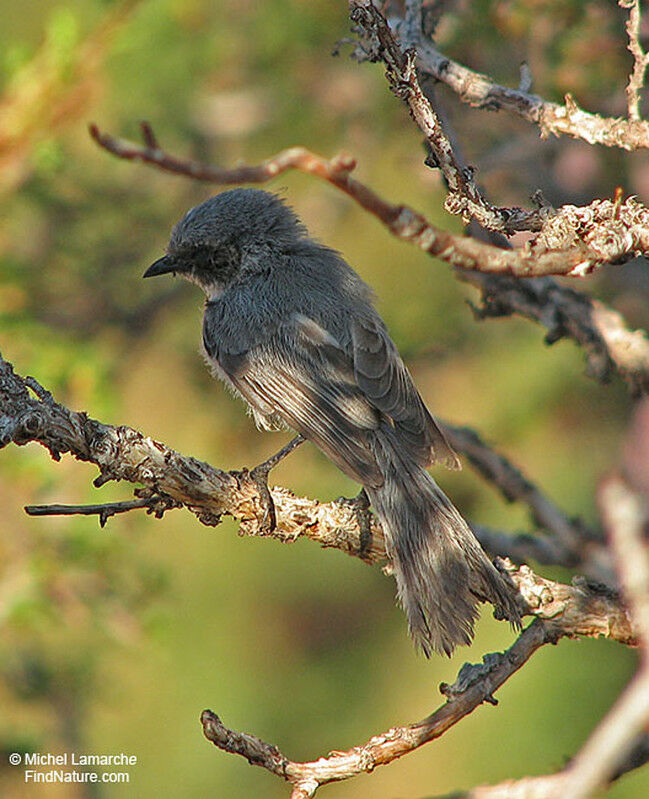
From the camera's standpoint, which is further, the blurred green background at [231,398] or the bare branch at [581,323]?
the blurred green background at [231,398]

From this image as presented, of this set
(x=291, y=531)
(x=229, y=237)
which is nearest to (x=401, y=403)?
(x=291, y=531)

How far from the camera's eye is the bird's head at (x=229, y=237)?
15.1ft

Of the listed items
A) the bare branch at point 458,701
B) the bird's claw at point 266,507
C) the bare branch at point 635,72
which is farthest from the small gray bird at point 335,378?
the bare branch at point 635,72

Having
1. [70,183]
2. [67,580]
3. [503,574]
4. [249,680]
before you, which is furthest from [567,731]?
[70,183]

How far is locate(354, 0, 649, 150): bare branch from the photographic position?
2.71 metres

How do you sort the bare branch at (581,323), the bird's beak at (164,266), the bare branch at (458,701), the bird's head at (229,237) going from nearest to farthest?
1. the bare branch at (458,701)
2. the bare branch at (581,323)
3. the bird's head at (229,237)
4. the bird's beak at (164,266)

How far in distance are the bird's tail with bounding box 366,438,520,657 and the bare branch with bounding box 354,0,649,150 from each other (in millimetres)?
1316

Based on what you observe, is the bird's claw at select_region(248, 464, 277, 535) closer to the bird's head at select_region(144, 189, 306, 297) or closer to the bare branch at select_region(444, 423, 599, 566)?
the bare branch at select_region(444, 423, 599, 566)

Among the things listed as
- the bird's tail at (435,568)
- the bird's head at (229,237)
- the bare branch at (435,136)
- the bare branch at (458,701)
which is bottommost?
the bare branch at (458,701)

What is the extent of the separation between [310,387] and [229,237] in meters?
1.09

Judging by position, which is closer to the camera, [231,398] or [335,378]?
[335,378]

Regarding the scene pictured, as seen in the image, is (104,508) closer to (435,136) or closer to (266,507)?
(266,507)

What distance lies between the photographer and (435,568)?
10.4ft

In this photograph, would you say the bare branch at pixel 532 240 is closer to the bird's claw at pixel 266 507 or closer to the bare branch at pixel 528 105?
the bare branch at pixel 528 105
